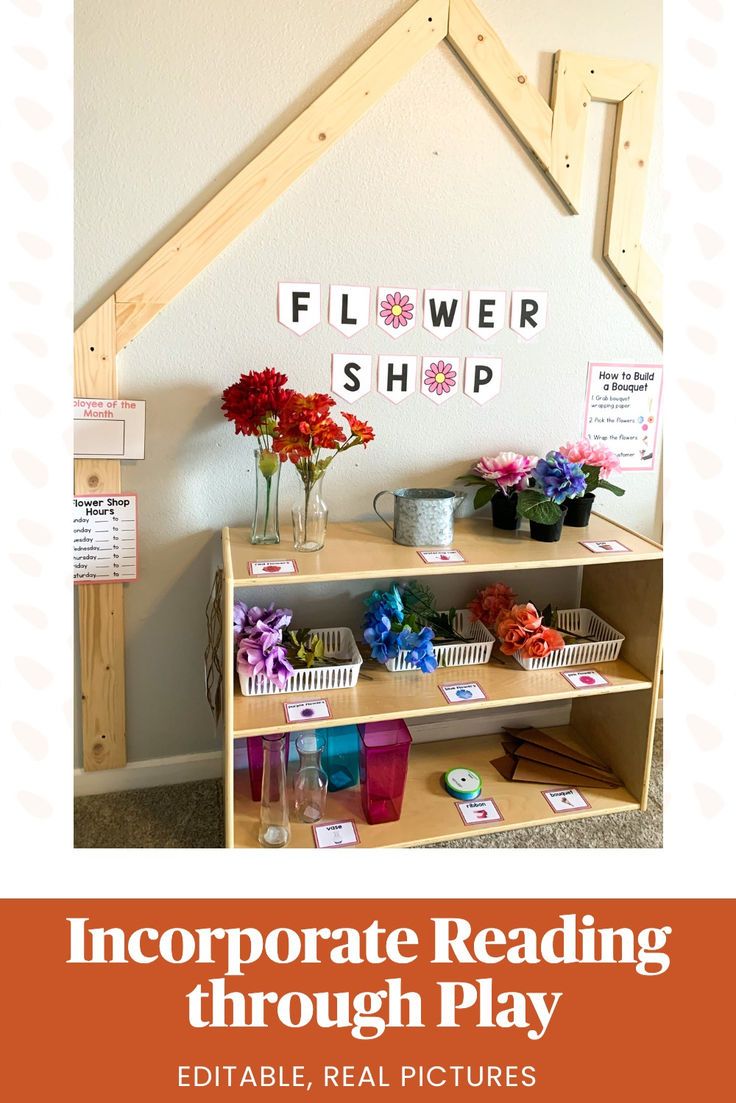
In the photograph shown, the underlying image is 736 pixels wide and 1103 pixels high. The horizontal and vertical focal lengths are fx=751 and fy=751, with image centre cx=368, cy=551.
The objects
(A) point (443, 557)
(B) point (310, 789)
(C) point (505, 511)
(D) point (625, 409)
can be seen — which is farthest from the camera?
(D) point (625, 409)

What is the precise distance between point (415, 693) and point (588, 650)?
52 centimetres

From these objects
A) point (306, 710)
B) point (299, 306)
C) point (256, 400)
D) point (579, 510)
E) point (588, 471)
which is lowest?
point (306, 710)

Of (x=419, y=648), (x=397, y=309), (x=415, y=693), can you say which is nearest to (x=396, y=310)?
(x=397, y=309)

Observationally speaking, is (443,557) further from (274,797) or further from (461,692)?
(274,797)

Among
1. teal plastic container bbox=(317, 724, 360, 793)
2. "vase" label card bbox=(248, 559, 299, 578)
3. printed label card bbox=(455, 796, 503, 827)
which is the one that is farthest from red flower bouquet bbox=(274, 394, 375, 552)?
printed label card bbox=(455, 796, 503, 827)

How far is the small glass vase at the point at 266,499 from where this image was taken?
1716mm

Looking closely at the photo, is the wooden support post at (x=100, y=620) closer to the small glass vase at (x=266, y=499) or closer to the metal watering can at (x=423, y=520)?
the small glass vase at (x=266, y=499)

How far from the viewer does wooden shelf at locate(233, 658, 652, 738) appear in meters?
1.65

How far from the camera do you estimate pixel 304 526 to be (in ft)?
5.72

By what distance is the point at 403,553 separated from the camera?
1.73 metres

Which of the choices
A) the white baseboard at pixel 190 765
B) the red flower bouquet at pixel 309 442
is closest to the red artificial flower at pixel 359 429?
the red flower bouquet at pixel 309 442

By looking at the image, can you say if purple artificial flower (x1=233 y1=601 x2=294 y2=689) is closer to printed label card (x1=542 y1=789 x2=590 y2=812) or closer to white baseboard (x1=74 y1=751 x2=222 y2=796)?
white baseboard (x1=74 y1=751 x2=222 y2=796)

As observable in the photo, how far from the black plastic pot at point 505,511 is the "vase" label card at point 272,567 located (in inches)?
23.4

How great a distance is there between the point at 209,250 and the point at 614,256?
40.8 inches
